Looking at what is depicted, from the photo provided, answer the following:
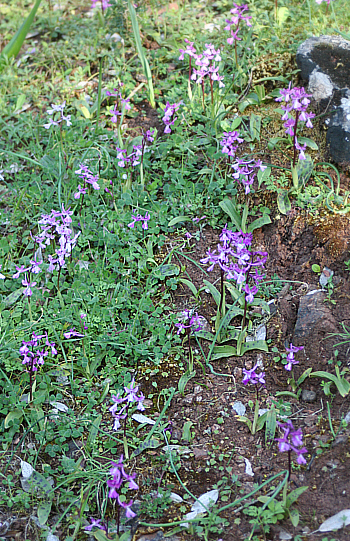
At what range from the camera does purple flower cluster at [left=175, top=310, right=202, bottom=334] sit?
2334 millimetres

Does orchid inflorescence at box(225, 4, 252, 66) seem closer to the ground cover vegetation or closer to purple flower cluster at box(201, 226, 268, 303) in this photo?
the ground cover vegetation

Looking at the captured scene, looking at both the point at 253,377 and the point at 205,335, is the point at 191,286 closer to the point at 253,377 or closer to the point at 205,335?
the point at 205,335

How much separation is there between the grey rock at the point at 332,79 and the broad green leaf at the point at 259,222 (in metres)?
0.54

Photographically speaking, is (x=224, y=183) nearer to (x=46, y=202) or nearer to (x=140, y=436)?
(x=46, y=202)

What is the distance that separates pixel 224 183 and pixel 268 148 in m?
0.34

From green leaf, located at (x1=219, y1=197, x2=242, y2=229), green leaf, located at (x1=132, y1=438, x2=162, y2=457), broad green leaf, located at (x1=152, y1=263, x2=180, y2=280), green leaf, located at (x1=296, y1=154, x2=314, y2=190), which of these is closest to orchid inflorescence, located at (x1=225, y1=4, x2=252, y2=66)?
green leaf, located at (x1=296, y1=154, x2=314, y2=190)

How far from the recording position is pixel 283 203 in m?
2.76

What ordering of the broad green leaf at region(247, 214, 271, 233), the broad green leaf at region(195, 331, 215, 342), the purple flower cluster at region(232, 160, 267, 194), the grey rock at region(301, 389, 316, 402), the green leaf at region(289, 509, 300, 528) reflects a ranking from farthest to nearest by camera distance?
the broad green leaf at region(247, 214, 271, 233)
the purple flower cluster at region(232, 160, 267, 194)
the broad green leaf at region(195, 331, 215, 342)
the grey rock at region(301, 389, 316, 402)
the green leaf at region(289, 509, 300, 528)

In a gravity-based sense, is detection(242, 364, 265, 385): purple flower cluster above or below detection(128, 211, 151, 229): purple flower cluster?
below

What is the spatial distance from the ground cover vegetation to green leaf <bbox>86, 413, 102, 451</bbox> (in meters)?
0.02

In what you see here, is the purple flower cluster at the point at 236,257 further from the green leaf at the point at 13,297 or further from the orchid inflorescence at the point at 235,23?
the orchid inflorescence at the point at 235,23

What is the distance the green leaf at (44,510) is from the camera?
1.92m

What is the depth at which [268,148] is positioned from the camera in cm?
300

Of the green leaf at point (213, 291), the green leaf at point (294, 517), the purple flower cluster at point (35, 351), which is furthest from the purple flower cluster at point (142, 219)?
the green leaf at point (294, 517)
